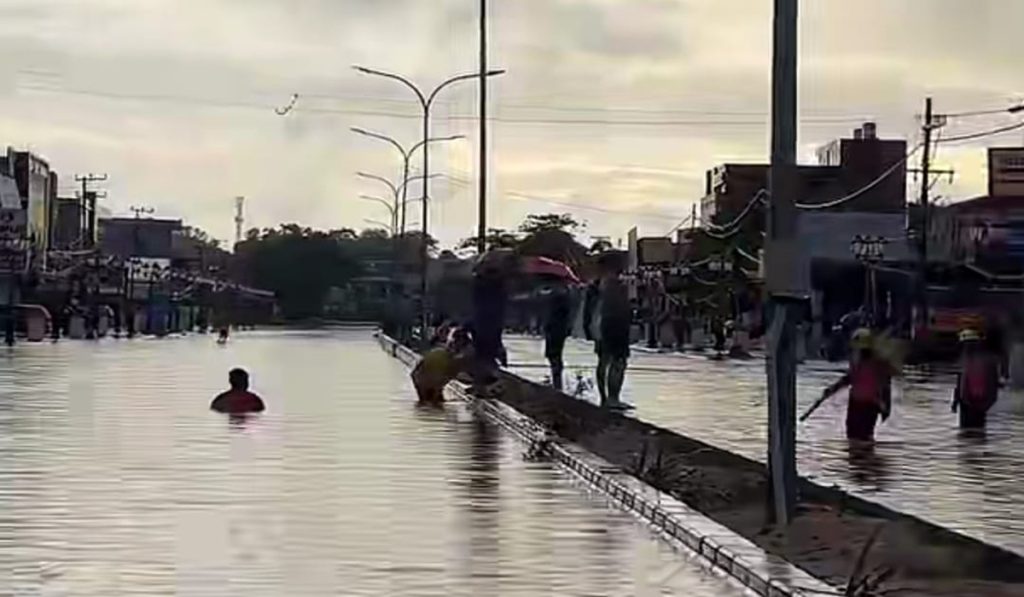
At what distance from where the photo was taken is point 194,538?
1617 centimetres

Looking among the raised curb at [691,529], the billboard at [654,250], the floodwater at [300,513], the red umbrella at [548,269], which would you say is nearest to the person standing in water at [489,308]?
the red umbrella at [548,269]

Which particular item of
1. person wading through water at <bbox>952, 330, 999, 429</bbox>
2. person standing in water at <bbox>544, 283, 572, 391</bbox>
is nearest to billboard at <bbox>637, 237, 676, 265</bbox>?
person standing in water at <bbox>544, 283, 572, 391</bbox>

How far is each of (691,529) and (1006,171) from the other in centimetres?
5526

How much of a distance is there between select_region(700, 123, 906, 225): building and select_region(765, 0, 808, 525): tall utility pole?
9384 cm

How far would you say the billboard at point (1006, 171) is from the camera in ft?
226

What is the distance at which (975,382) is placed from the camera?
29.5m

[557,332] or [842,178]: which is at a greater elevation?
[842,178]

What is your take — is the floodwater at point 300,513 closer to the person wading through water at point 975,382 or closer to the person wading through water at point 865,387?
the person wading through water at point 865,387

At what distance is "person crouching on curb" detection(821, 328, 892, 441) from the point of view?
25748mm

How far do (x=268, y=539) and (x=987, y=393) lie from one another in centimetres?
1573

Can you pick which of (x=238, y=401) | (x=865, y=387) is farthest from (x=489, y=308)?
(x=865, y=387)

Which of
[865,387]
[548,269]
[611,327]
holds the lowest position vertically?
[865,387]

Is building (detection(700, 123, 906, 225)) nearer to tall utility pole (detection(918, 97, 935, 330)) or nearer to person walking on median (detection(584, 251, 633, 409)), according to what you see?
tall utility pole (detection(918, 97, 935, 330))

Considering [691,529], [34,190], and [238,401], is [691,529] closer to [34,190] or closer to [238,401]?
[238,401]
